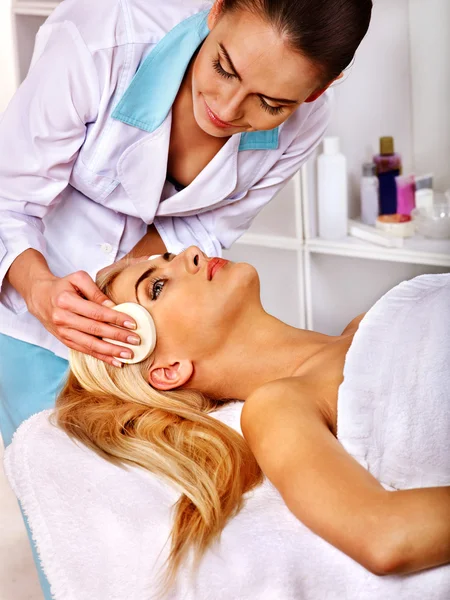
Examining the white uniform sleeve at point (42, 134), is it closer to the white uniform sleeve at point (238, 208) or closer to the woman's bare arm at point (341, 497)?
the white uniform sleeve at point (238, 208)

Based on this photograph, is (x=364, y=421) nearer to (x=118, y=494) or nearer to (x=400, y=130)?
(x=118, y=494)

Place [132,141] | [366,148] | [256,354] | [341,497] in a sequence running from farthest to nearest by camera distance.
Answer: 1. [366,148]
2. [132,141]
3. [256,354]
4. [341,497]

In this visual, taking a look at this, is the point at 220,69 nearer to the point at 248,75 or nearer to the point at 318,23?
the point at 248,75

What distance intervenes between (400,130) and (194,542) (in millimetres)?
1720

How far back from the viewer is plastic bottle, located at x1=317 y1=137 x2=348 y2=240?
2.27 metres

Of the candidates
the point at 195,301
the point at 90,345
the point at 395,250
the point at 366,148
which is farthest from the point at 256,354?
the point at 366,148

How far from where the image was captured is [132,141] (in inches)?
55.4

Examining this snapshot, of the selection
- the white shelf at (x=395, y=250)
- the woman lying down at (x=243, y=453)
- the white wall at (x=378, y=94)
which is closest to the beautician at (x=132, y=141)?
the woman lying down at (x=243, y=453)

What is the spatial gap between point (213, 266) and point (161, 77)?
0.34m

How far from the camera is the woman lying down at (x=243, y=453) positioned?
0.90m

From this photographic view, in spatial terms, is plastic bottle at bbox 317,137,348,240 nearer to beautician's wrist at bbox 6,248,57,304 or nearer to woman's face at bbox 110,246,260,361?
woman's face at bbox 110,246,260,361

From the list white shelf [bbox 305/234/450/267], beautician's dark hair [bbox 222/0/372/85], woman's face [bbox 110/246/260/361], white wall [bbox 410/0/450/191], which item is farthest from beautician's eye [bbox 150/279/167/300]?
white wall [bbox 410/0/450/191]

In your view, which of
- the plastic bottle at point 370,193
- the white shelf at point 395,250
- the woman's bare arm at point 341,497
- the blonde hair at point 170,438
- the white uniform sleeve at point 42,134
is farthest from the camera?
the plastic bottle at point 370,193

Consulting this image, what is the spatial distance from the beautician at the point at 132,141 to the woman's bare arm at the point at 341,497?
0.32 m
